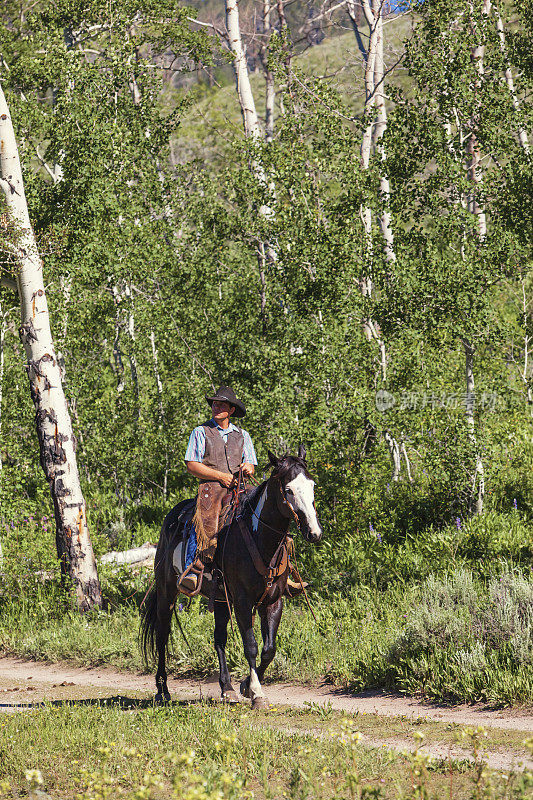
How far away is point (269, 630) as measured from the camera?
811 centimetres

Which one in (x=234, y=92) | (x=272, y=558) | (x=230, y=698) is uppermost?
(x=234, y=92)

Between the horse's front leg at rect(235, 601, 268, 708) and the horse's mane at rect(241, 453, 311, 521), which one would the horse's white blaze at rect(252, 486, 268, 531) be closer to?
the horse's mane at rect(241, 453, 311, 521)

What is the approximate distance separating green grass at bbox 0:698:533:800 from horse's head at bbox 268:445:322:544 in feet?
5.11

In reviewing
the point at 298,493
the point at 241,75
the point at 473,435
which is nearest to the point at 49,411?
the point at 473,435

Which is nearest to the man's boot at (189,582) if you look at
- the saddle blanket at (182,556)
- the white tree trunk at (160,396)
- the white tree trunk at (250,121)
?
the saddle blanket at (182,556)

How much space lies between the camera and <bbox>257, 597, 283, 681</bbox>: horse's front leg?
8047 mm

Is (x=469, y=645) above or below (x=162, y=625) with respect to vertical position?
below

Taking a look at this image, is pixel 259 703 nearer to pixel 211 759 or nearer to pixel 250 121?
pixel 211 759

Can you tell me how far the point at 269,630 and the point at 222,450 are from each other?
6.13 ft

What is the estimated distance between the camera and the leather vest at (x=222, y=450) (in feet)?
28.3

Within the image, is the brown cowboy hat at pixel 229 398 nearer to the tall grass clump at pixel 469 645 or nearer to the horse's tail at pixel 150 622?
the horse's tail at pixel 150 622

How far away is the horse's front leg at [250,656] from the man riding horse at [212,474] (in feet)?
2.11

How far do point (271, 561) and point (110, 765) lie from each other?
8.07 feet

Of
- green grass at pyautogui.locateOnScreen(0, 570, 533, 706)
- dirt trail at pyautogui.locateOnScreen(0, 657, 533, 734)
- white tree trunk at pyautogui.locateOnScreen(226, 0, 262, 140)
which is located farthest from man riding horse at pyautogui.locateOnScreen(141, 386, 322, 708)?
white tree trunk at pyautogui.locateOnScreen(226, 0, 262, 140)
